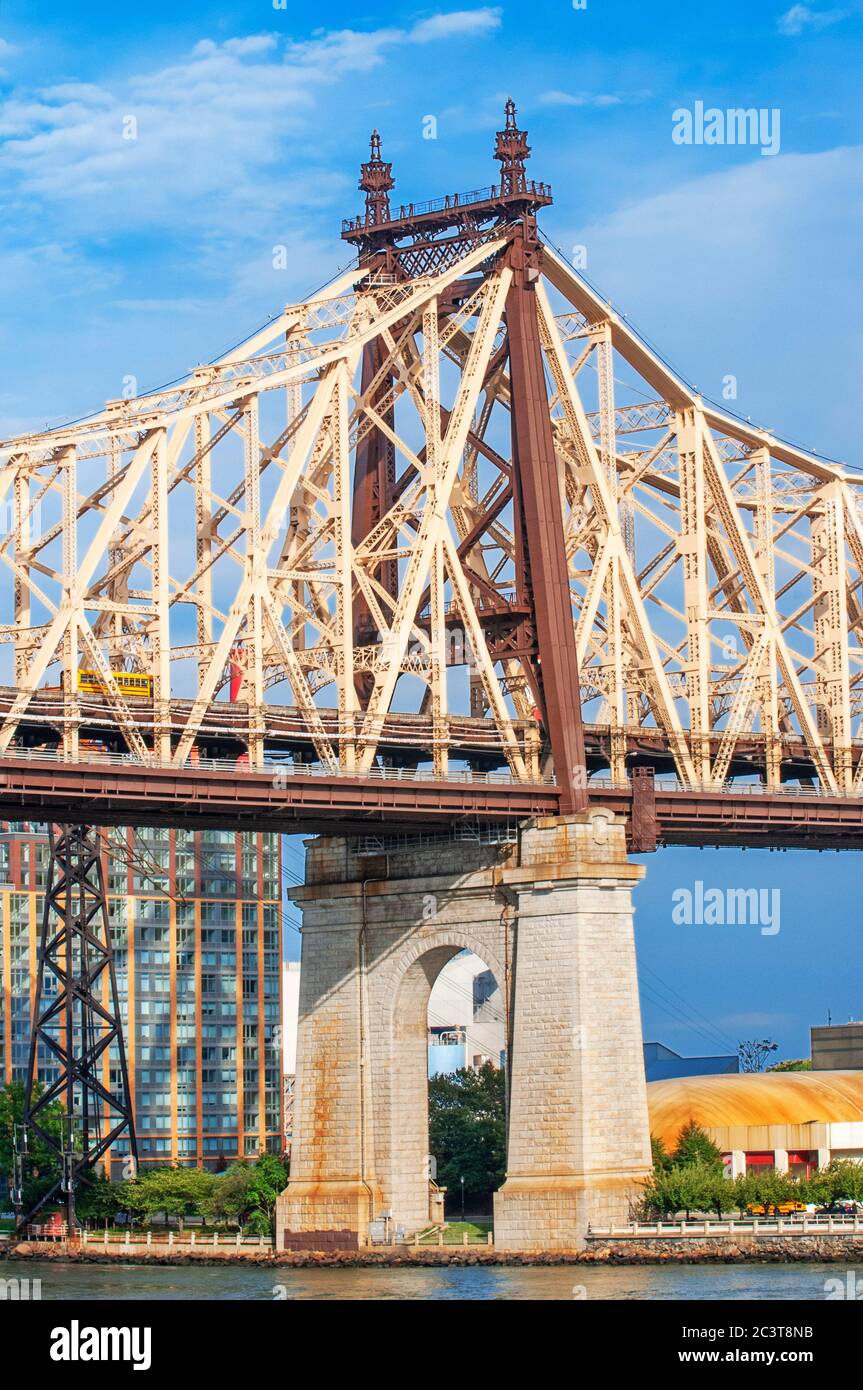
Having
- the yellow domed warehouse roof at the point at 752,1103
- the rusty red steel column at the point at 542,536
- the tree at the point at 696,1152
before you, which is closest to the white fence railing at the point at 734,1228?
the tree at the point at 696,1152

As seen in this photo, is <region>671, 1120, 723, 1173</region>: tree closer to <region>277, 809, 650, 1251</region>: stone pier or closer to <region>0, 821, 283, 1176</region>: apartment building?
<region>277, 809, 650, 1251</region>: stone pier

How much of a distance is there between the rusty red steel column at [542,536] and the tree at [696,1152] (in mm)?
14449

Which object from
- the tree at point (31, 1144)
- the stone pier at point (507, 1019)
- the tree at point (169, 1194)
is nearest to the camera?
the stone pier at point (507, 1019)

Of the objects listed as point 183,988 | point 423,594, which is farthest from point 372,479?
point 183,988

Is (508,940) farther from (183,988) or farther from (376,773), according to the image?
(183,988)

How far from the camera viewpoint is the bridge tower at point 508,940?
321 feet

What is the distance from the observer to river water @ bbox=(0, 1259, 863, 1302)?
8138 cm

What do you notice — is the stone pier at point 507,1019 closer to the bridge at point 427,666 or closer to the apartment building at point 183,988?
the bridge at point 427,666

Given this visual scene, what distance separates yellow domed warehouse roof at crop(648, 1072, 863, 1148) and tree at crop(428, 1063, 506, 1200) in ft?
51.7

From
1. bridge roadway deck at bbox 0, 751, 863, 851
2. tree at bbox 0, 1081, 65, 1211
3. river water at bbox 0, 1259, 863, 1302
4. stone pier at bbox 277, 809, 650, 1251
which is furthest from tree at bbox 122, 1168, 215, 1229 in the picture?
bridge roadway deck at bbox 0, 751, 863, 851

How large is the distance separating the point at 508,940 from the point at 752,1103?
2124 centimetres
